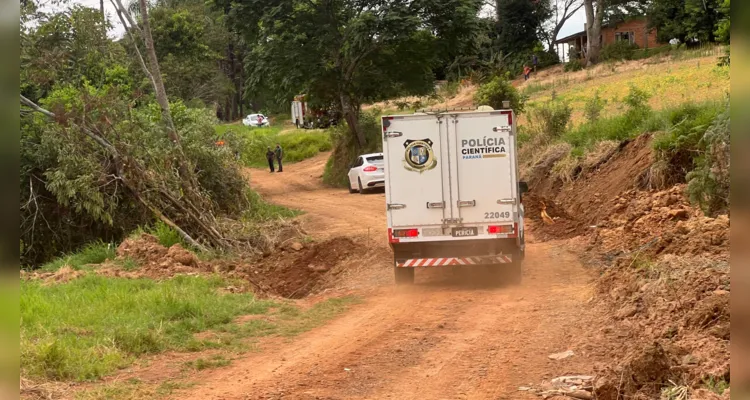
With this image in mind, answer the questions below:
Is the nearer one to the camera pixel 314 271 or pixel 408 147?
pixel 408 147

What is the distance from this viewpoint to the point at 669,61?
50375 millimetres

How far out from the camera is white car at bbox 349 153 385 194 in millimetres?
31438

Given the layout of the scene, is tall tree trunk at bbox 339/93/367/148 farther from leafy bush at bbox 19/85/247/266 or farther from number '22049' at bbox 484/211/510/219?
number '22049' at bbox 484/211/510/219

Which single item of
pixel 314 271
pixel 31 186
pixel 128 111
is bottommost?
pixel 314 271

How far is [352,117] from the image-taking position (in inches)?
1421

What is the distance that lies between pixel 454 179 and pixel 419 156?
66 centimetres

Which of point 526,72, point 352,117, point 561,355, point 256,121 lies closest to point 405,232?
point 561,355

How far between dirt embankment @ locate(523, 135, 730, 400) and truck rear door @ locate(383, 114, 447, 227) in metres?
2.89

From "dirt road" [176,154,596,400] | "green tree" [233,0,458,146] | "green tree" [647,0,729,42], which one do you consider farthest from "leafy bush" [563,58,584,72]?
"dirt road" [176,154,596,400]

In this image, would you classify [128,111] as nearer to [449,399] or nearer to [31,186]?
[31,186]

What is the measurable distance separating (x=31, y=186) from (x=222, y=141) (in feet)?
25.0

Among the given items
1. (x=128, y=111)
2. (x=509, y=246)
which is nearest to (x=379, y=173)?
(x=128, y=111)

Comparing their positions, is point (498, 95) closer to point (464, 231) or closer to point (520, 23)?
point (464, 231)

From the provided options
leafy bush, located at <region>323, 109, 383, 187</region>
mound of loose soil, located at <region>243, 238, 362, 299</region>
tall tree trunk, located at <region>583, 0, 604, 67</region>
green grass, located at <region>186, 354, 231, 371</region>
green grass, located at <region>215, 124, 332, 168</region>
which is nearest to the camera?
green grass, located at <region>186, 354, 231, 371</region>
